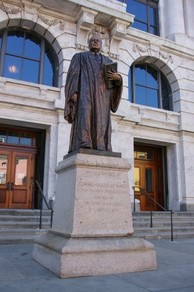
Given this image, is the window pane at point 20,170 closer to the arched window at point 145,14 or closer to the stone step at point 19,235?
the stone step at point 19,235

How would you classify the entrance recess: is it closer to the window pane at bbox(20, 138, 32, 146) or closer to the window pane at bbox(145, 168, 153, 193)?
the window pane at bbox(145, 168, 153, 193)

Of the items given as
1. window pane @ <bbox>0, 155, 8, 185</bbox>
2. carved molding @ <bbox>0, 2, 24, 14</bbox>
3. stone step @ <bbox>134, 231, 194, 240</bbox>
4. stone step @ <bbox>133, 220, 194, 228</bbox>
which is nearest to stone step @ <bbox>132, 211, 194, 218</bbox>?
stone step @ <bbox>133, 220, 194, 228</bbox>

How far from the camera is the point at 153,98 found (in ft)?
55.4

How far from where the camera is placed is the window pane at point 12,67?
13399 millimetres

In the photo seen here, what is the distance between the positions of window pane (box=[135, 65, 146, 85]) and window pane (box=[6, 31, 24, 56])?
6371mm

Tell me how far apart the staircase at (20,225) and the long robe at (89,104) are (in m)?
3.48

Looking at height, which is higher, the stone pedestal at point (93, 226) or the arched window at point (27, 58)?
the arched window at point (27, 58)

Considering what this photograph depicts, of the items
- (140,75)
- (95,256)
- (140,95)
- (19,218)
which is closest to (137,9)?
(140,75)

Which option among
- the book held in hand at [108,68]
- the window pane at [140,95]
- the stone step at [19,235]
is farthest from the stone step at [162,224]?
the window pane at [140,95]

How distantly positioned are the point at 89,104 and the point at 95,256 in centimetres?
250

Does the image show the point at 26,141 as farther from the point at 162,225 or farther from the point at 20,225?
the point at 162,225

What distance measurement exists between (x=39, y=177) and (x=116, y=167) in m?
8.91

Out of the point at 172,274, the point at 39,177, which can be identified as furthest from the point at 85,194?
the point at 39,177

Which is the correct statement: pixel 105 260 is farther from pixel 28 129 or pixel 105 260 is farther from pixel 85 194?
pixel 28 129
